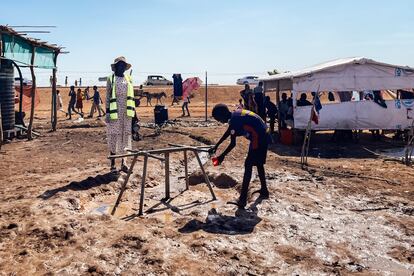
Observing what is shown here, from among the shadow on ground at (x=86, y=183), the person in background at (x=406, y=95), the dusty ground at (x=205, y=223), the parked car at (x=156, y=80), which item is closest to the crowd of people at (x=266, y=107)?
the person in background at (x=406, y=95)

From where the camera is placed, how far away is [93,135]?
15094 mm

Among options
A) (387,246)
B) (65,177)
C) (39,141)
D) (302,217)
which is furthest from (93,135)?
(387,246)

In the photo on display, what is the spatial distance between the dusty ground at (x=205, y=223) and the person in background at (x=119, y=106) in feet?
2.18

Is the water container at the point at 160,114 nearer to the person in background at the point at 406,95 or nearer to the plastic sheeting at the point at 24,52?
the plastic sheeting at the point at 24,52

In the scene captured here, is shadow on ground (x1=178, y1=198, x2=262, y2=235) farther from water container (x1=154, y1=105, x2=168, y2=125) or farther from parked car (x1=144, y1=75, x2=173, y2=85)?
parked car (x1=144, y1=75, x2=173, y2=85)

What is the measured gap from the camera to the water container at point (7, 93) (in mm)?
13586

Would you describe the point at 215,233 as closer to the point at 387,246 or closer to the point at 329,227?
the point at 329,227

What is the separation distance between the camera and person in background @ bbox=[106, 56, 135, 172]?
326 inches

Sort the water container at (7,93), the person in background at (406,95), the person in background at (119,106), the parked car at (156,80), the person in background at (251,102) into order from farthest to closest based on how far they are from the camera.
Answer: the parked car at (156,80) → the person in background at (251,102) → the person in background at (406,95) → the water container at (7,93) → the person in background at (119,106)

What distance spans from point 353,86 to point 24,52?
404 inches

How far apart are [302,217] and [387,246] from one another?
1.32 meters

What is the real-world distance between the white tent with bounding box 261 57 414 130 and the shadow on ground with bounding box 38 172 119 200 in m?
7.65

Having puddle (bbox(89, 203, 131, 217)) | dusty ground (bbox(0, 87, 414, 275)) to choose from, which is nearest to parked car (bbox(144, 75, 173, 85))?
dusty ground (bbox(0, 87, 414, 275))

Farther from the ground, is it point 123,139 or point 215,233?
point 123,139
